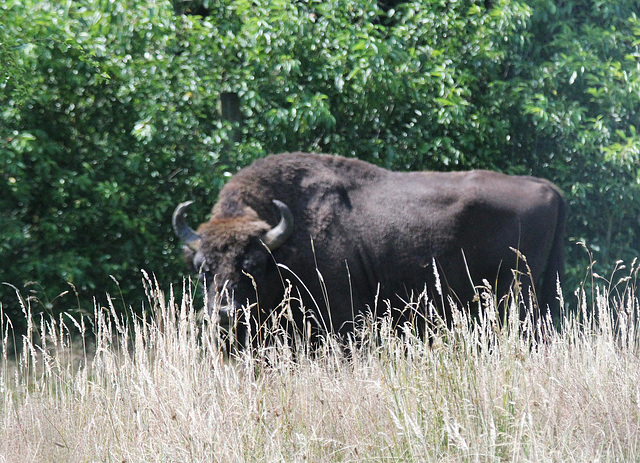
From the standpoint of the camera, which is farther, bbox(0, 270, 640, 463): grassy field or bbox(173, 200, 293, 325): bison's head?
bbox(173, 200, 293, 325): bison's head

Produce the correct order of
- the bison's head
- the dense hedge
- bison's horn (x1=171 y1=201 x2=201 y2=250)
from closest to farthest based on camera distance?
1. the bison's head
2. bison's horn (x1=171 y1=201 x2=201 y2=250)
3. the dense hedge

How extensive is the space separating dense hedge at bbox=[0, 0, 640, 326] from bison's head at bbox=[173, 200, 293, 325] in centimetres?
127

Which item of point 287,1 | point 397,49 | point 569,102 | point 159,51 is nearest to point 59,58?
point 159,51

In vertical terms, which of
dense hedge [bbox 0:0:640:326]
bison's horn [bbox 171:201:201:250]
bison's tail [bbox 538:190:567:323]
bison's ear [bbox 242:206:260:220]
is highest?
dense hedge [bbox 0:0:640:326]

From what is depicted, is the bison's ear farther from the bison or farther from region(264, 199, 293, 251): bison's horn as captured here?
region(264, 199, 293, 251): bison's horn

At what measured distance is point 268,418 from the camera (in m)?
4.08

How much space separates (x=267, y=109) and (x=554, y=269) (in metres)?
3.57

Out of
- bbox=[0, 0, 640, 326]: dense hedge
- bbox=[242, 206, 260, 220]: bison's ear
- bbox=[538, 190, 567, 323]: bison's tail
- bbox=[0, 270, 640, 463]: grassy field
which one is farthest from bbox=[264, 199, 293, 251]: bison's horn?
bbox=[538, 190, 567, 323]: bison's tail

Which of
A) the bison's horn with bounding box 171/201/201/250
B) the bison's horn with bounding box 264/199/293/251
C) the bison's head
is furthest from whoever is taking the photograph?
the bison's horn with bounding box 171/201/201/250

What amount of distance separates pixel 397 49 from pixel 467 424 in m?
5.45

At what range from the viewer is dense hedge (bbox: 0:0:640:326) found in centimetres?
762

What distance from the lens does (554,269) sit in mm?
7164

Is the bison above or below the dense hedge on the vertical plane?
below

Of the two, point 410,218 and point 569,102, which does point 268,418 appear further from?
point 569,102
